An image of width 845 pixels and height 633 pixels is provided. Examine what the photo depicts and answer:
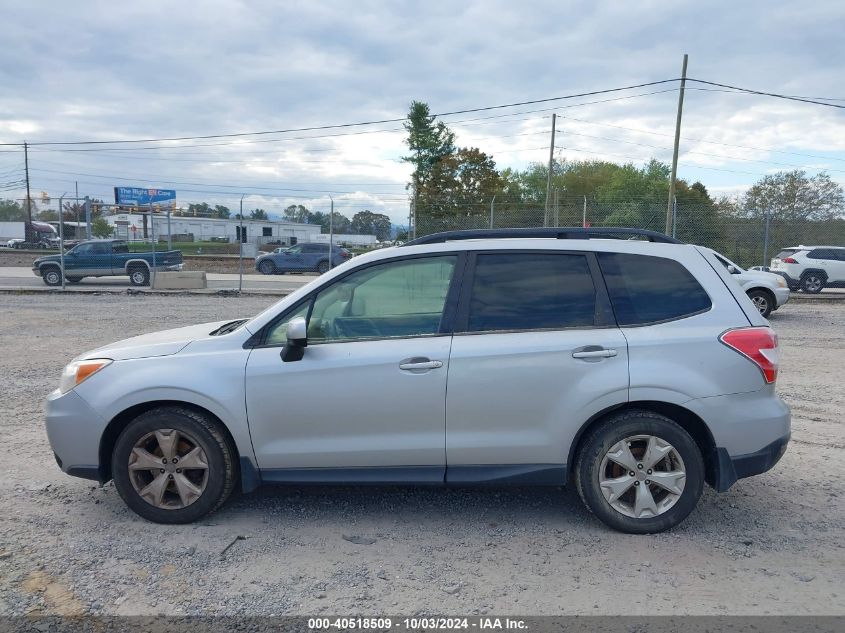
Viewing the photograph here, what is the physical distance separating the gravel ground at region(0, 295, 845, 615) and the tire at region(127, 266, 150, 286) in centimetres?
1781

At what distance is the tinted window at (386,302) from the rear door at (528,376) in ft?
0.67

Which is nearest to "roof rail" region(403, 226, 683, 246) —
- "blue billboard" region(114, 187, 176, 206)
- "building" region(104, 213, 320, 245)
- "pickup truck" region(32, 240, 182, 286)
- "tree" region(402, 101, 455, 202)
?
"pickup truck" region(32, 240, 182, 286)

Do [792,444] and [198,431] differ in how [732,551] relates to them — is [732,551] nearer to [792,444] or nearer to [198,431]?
[792,444]

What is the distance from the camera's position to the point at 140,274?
866 inches

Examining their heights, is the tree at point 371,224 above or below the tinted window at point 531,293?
above

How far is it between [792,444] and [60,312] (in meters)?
14.5

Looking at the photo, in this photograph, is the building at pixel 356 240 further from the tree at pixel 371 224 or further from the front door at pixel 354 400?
the front door at pixel 354 400

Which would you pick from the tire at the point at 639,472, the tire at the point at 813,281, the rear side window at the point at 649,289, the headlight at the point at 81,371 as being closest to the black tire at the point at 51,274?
the headlight at the point at 81,371

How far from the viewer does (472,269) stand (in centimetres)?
411

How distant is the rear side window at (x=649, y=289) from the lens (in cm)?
399

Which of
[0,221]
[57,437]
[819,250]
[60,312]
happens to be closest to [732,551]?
[57,437]

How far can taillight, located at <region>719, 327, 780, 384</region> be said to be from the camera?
152 inches

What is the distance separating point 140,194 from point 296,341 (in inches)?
3385

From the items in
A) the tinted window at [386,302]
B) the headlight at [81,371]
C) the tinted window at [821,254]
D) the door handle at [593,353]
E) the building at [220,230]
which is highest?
the building at [220,230]
